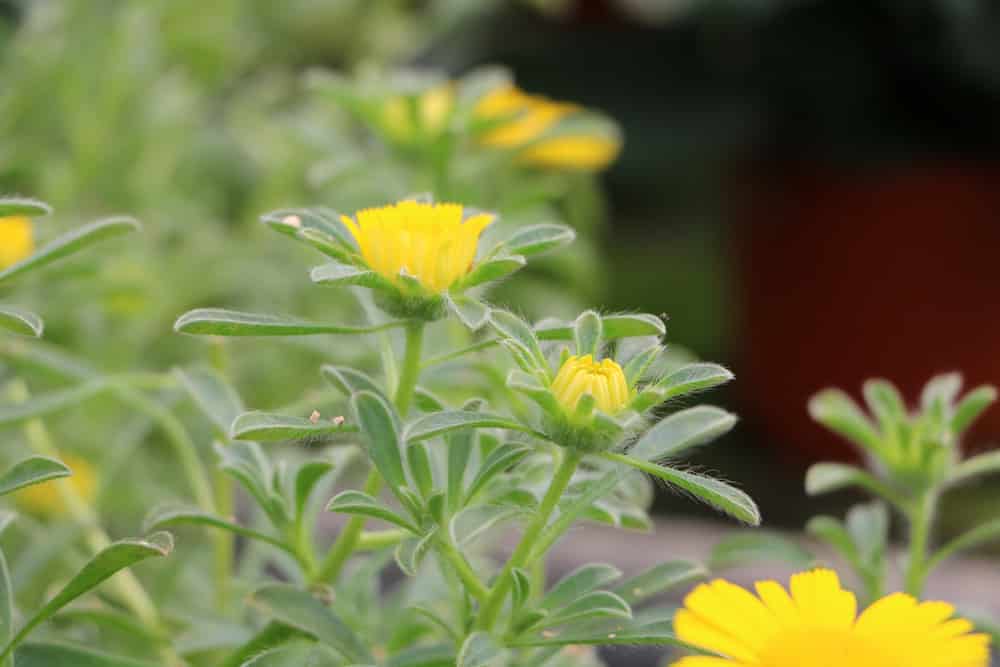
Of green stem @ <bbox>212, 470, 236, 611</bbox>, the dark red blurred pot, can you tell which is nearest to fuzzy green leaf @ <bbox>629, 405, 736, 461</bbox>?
green stem @ <bbox>212, 470, 236, 611</bbox>

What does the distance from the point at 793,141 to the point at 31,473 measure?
1.70 m

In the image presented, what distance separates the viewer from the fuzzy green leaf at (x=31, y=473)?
1.07ft

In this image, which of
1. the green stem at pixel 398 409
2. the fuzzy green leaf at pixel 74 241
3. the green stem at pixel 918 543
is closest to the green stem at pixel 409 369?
the green stem at pixel 398 409

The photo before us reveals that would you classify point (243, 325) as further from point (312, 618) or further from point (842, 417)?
point (842, 417)

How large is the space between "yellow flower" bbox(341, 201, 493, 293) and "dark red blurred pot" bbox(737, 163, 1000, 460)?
138cm

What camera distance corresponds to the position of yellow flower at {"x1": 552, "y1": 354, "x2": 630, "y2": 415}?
32 cm

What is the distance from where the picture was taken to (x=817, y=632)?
0.97ft

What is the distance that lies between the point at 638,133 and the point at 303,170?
0.96 meters

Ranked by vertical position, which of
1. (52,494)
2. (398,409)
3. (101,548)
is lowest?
(52,494)

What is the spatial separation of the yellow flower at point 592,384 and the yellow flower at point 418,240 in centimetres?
5

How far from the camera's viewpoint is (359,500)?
33 cm

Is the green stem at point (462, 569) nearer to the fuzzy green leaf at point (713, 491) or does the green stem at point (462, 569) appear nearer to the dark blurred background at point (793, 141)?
the fuzzy green leaf at point (713, 491)

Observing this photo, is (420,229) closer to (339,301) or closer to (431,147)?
(431,147)

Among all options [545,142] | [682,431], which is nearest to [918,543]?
[682,431]
